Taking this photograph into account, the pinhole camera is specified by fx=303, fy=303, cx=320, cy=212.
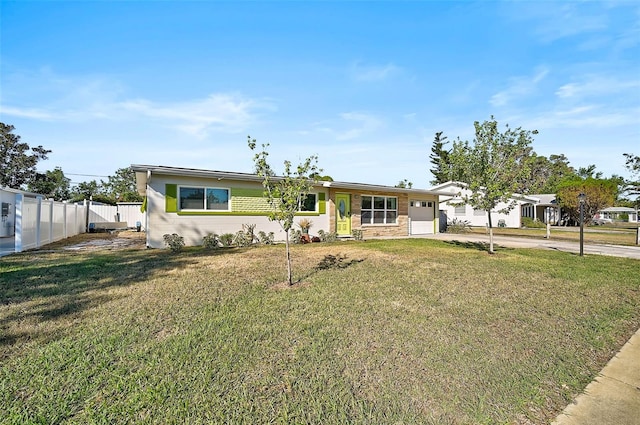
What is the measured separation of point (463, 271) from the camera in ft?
25.8

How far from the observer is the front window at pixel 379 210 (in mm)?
17812

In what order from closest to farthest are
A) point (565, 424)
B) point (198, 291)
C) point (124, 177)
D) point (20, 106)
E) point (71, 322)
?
point (565, 424), point (71, 322), point (198, 291), point (20, 106), point (124, 177)

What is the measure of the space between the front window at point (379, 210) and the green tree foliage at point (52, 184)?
95.6 ft

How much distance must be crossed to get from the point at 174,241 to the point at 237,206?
3109mm

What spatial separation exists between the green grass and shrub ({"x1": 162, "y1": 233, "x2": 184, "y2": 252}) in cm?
388

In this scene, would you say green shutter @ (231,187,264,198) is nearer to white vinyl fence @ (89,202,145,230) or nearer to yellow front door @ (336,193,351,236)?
yellow front door @ (336,193,351,236)

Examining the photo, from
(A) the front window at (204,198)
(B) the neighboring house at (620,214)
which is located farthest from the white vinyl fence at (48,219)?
(B) the neighboring house at (620,214)

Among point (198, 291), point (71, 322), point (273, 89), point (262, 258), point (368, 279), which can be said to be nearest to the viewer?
point (71, 322)

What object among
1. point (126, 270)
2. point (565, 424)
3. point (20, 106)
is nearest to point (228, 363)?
point (565, 424)

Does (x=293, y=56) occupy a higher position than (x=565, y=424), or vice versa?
(x=293, y=56)

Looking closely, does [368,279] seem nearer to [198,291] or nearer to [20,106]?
[198,291]

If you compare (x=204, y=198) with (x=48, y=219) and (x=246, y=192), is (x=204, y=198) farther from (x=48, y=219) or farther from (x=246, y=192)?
(x=48, y=219)

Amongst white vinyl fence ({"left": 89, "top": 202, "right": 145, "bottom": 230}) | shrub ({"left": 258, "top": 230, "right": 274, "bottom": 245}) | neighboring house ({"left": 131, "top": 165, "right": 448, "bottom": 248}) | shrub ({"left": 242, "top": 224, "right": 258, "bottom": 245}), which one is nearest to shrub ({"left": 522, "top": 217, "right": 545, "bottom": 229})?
neighboring house ({"left": 131, "top": 165, "right": 448, "bottom": 248})

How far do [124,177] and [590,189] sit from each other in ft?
199
